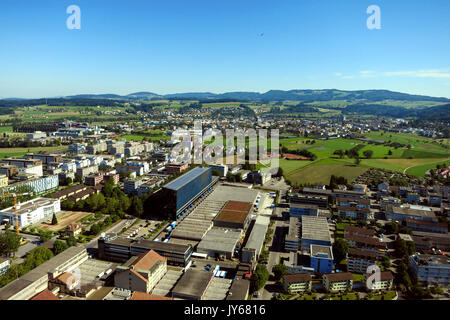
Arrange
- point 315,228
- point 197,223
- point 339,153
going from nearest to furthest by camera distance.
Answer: point 315,228 < point 197,223 < point 339,153

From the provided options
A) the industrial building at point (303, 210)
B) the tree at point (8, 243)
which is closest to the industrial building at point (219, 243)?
the industrial building at point (303, 210)

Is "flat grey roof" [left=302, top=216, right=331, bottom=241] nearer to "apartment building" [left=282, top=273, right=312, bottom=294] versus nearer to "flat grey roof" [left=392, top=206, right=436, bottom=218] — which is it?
"apartment building" [left=282, top=273, right=312, bottom=294]

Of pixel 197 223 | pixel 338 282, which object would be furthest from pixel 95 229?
pixel 338 282

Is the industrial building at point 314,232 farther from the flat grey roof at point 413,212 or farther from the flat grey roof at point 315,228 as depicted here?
the flat grey roof at point 413,212

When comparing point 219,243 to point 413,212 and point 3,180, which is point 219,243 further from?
point 3,180

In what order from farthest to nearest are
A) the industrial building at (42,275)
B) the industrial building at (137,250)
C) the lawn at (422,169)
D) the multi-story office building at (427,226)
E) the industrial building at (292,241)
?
the lawn at (422,169) < the multi-story office building at (427,226) < the industrial building at (292,241) < the industrial building at (137,250) < the industrial building at (42,275)

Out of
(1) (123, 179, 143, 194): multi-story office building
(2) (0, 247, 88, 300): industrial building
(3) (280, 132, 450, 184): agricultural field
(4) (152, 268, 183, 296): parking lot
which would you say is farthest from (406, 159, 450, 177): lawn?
(2) (0, 247, 88, 300): industrial building
